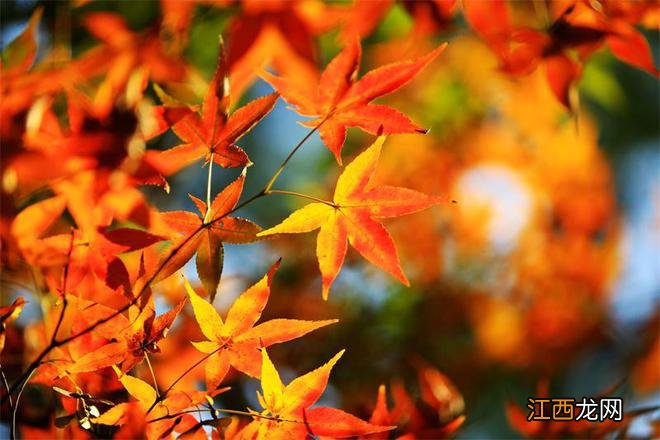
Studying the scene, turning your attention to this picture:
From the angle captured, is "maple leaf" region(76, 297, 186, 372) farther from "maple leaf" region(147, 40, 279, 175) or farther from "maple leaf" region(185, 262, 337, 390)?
"maple leaf" region(147, 40, 279, 175)

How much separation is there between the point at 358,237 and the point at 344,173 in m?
0.07

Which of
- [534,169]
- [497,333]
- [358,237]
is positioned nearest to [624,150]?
[534,169]

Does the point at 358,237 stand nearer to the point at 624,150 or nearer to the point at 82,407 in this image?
the point at 82,407

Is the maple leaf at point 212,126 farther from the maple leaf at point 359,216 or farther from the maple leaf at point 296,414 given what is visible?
the maple leaf at point 296,414

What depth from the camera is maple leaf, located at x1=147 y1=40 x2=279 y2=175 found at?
0.59 metres

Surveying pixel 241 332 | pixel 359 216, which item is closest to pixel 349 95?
pixel 359 216

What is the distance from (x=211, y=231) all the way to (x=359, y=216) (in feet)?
0.47

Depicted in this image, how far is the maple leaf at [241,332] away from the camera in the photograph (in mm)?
626

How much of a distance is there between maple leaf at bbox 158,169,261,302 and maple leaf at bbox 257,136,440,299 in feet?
0.10

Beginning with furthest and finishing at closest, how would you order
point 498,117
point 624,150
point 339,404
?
point 624,150 < point 498,117 < point 339,404

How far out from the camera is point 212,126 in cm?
62

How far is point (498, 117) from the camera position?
3777 millimetres

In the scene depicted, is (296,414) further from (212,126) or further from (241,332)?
(212,126)

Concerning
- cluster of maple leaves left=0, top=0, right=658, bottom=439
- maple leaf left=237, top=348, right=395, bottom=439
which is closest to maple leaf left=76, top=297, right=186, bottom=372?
cluster of maple leaves left=0, top=0, right=658, bottom=439
